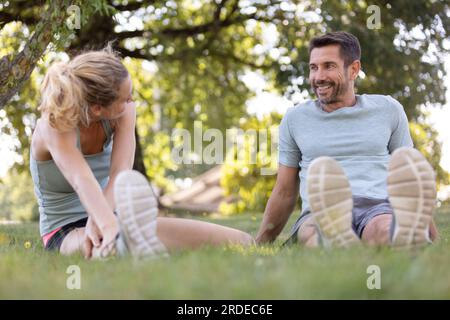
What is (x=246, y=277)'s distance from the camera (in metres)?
2.18

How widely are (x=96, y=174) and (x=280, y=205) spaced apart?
107 cm

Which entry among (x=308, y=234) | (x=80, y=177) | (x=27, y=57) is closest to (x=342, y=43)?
(x=308, y=234)

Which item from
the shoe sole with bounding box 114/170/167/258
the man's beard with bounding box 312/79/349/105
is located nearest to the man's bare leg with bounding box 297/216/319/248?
the man's beard with bounding box 312/79/349/105

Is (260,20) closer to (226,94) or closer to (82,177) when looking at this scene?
(226,94)

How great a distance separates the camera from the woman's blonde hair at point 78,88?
9.65 feet

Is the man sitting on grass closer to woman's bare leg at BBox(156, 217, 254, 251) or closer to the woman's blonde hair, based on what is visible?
woman's bare leg at BBox(156, 217, 254, 251)

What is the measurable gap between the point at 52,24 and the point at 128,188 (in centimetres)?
373

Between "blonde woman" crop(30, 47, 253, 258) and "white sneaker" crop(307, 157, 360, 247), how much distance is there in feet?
2.20

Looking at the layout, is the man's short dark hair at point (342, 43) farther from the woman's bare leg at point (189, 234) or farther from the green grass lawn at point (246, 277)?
the green grass lawn at point (246, 277)

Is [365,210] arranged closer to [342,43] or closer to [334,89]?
[334,89]

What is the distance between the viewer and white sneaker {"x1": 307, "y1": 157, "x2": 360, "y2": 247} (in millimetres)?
2643

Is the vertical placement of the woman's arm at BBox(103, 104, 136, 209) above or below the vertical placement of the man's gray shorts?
Result: above

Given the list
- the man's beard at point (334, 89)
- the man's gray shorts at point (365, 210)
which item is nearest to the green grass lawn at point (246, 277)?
the man's gray shorts at point (365, 210)
